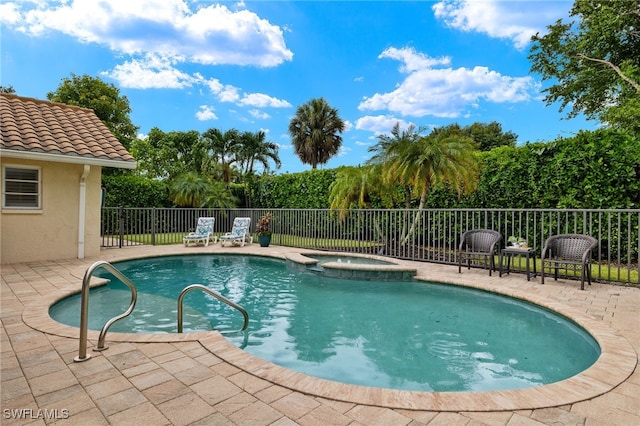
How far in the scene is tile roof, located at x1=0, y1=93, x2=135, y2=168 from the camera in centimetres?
833

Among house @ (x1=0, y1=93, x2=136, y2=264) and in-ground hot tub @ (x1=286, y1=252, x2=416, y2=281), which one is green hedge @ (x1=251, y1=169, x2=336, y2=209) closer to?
in-ground hot tub @ (x1=286, y1=252, x2=416, y2=281)

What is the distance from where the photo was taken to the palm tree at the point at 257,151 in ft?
97.6

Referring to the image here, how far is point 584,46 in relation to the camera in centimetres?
1528

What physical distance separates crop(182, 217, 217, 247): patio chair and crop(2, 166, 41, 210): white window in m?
5.07

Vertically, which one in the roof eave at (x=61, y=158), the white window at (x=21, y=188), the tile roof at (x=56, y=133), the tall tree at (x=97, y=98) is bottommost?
the white window at (x=21, y=188)

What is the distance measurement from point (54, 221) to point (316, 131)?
67.9ft

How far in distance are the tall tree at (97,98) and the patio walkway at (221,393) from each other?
68.4 ft

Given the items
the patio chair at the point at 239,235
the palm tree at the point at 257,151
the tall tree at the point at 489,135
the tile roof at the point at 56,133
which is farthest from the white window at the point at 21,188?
the tall tree at the point at 489,135

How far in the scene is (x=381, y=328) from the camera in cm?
489

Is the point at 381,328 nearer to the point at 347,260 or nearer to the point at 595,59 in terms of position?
the point at 347,260

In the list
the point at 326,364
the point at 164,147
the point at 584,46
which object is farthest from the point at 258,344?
the point at 164,147

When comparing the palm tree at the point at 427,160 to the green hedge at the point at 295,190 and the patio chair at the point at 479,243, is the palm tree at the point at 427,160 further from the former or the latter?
the green hedge at the point at 295,190

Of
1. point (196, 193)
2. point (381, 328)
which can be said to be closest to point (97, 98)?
point (196, 193)

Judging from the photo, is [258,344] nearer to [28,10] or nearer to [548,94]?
[28,10]
